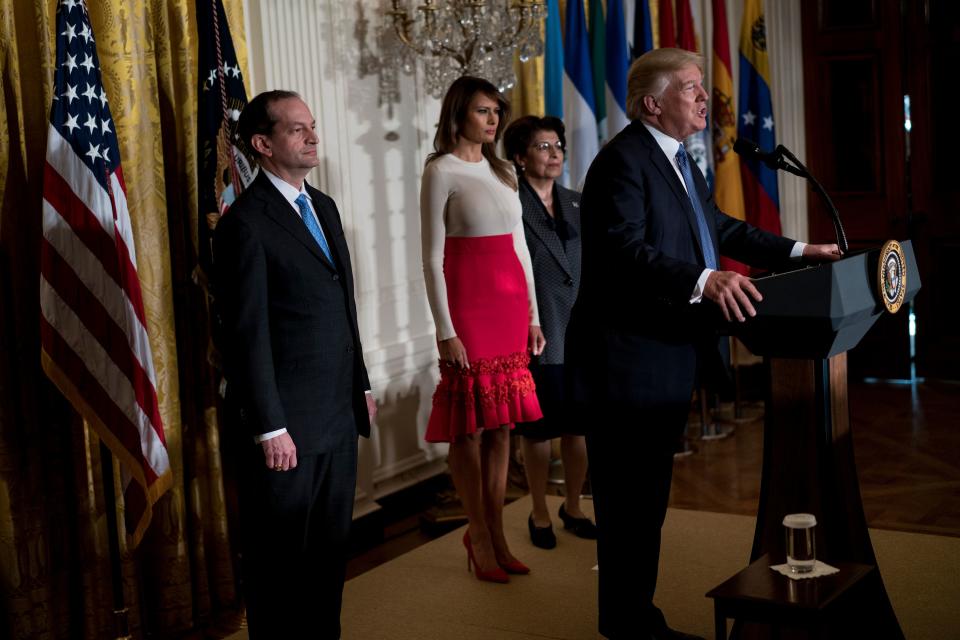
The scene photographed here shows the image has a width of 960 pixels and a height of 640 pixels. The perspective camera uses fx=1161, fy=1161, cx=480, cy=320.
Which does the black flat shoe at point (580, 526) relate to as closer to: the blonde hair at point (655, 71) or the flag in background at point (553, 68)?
the blonde hair at point (655, 71)

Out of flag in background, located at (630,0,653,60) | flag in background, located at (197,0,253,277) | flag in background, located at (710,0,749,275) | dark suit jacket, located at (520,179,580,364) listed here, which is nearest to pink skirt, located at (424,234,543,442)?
dark suit jacket, located at (520,179,580,364)

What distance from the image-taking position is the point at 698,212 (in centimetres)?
293

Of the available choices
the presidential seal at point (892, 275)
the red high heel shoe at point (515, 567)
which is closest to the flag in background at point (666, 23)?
the red high heel shoe at point (515, 567)

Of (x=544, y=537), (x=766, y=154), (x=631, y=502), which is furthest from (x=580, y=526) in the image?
(x=766, y=154)

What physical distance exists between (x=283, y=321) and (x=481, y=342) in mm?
1163

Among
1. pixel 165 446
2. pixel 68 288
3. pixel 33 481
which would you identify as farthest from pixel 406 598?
pixel 68 288

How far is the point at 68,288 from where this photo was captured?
3.13m

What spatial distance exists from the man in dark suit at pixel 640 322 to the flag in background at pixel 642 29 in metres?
3.07

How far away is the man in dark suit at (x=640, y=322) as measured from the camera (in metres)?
2.82

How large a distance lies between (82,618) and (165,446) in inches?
24.2

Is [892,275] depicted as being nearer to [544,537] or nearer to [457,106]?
[457,106]

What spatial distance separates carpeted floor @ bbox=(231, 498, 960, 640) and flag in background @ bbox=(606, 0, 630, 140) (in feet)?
6.97

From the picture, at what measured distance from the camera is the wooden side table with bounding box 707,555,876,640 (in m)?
2.33

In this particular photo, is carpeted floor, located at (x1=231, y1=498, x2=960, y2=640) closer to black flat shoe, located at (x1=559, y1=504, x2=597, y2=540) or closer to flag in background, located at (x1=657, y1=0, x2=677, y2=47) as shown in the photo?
black flat shoe, located at (x1=559, y1=504, x2=597, y2=540)
